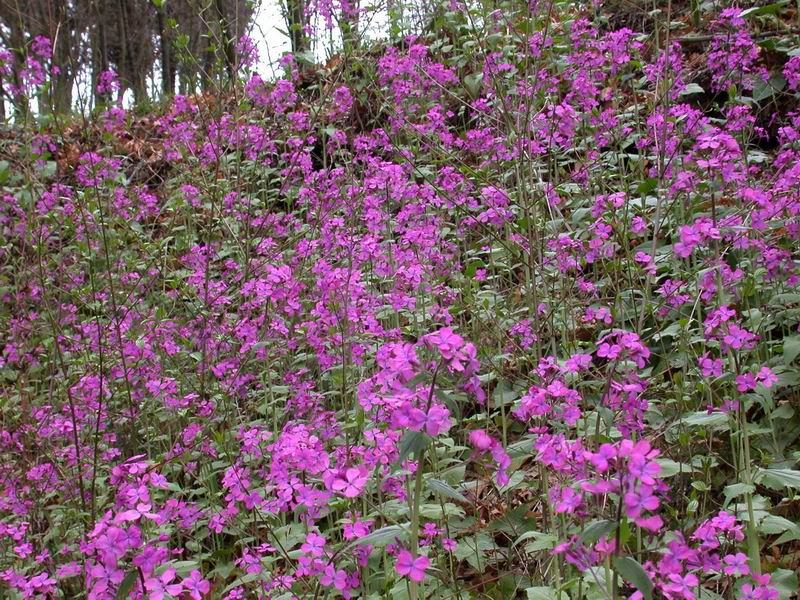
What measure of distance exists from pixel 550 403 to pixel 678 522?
637mm

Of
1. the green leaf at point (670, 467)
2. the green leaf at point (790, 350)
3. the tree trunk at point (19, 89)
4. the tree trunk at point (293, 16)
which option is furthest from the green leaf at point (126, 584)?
the tree trunk at point (293, 16)

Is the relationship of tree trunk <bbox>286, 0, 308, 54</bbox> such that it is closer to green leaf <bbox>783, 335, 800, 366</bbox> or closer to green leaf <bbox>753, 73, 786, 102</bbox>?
green leaf <bbox>753, 73, 786, 102</bbox>

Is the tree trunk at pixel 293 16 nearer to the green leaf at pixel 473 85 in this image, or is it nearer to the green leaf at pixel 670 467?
the green leaf at pixel 473 85

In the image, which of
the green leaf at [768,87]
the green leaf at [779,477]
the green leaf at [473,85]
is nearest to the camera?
the green leaf at [779,477]

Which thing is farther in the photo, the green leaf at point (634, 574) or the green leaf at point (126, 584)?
the green leaf at point (126, 584)

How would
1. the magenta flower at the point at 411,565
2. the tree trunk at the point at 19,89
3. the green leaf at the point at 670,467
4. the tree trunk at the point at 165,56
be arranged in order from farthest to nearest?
the tree trunk at the point at 165,56
the tree trunk at the point at 19,89
the green leaf at the point at 670,467
the magenta flower at the point at 411,565

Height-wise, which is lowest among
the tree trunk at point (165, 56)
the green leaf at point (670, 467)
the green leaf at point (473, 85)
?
the green leaf at point (670, 467)

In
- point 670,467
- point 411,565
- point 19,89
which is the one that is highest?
point 19,89

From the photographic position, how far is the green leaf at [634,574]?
3.80 ft

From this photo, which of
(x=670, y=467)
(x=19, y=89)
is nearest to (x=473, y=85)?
(x=19, y=89)

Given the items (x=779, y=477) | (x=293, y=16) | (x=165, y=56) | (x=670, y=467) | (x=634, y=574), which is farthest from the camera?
(x=165, y=56)

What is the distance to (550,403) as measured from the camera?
6.63ft

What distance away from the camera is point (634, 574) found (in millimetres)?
1171

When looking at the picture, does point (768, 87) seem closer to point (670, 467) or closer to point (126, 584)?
point (670, 467)
